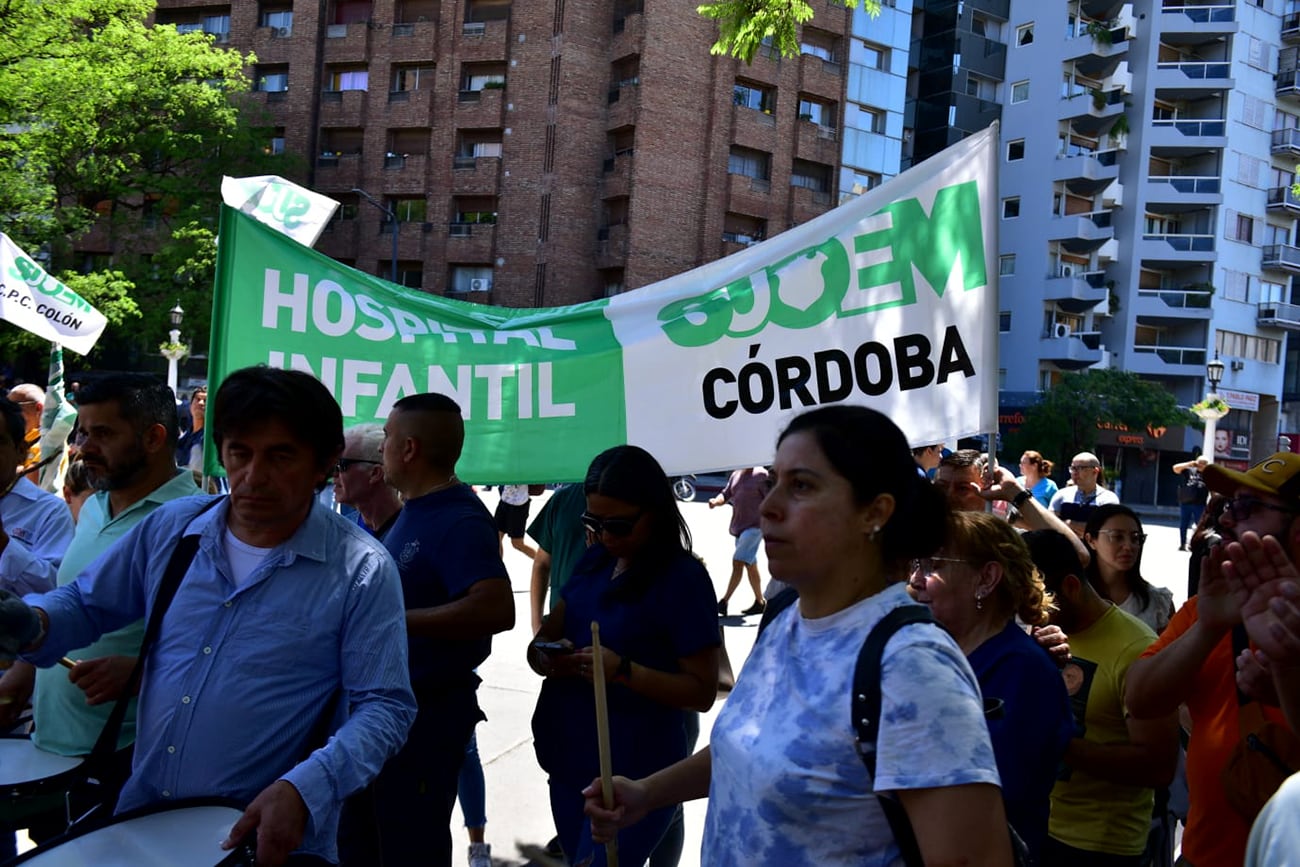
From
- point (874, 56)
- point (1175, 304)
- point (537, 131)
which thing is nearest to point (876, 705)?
point (537, 131)

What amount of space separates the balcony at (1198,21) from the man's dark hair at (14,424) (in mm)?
53969

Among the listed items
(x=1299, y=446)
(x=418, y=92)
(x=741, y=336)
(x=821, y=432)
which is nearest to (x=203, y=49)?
(x=418, y=92)

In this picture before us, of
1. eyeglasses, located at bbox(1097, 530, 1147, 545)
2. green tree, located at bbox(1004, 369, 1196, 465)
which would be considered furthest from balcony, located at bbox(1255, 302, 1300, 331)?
eyeglasses, located at bbox(1097, 530, 1147, 545)

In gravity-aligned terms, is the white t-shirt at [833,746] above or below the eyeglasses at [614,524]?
below

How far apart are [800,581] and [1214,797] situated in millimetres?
1454

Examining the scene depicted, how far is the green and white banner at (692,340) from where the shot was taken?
4488 millimetres

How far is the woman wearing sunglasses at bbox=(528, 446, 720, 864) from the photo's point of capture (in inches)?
133

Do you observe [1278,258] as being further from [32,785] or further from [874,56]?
[32,785]

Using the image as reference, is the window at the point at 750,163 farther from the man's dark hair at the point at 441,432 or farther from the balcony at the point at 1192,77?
the man's dark hair at the point at 441,432

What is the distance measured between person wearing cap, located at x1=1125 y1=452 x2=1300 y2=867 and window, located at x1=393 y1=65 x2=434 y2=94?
40655 mm

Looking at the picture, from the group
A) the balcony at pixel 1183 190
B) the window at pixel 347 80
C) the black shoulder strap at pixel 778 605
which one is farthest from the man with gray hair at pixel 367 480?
the balcony at pixel 1183 190

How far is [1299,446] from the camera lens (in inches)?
2002

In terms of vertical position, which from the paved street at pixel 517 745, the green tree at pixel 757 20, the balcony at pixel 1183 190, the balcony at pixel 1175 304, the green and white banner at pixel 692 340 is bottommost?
the paved street at pixel 517 745

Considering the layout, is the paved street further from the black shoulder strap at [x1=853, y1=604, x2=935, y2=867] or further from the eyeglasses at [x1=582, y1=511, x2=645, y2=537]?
the black shoulder strap at [x1=853, y1=604, x2=935, y2=867]
